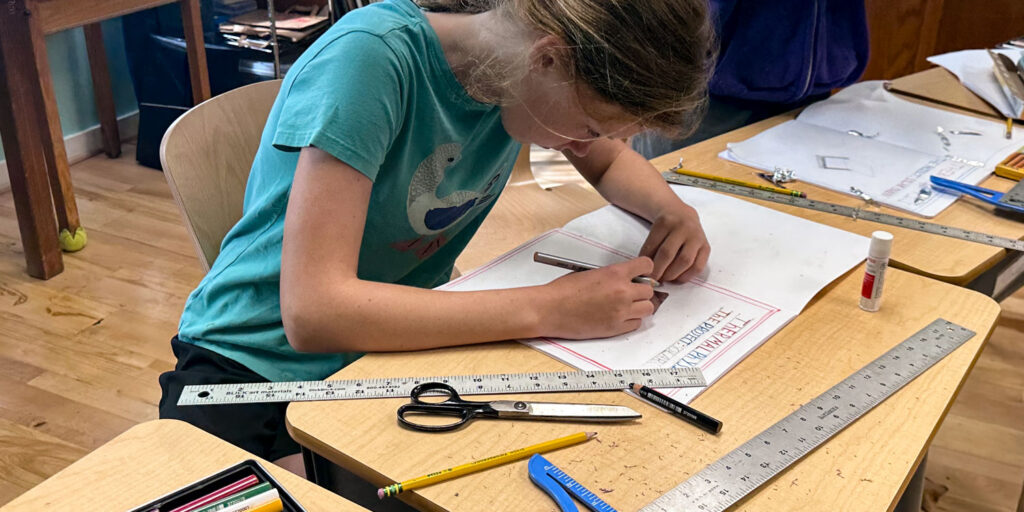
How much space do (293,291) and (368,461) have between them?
245mm

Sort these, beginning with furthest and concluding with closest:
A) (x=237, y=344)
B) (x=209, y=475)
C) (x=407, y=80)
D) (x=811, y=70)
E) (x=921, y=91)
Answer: (x=921, y=91), (x=811, y=70), (x=237, y=344), (x=407, y=80), (x=209, y=475)

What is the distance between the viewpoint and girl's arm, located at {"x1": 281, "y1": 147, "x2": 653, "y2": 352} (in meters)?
0.94

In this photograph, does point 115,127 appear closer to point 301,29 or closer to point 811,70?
point 301,29

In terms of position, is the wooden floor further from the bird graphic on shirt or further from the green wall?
the bird graphic on shirt

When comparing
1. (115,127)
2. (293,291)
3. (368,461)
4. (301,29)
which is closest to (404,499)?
(368,461)

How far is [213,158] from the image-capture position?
126 cm

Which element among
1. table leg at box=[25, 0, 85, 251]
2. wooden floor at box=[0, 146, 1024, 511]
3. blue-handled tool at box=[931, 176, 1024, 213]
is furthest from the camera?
table leg at box=[25, 0, 85, 251]

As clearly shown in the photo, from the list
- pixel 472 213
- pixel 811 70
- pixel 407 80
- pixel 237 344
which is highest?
pixel 407 80

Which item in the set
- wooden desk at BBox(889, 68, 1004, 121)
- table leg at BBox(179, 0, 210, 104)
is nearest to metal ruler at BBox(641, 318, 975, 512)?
wooden desk at BBox(889, 68, 1004, 121)

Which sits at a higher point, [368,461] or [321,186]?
[321,186]

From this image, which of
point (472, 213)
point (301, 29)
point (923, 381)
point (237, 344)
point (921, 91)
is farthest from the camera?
point (301, 29)

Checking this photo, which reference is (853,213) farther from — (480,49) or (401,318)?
(401,318)

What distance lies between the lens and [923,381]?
0.93 m

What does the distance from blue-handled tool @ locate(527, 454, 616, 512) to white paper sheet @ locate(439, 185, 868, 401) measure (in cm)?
18
